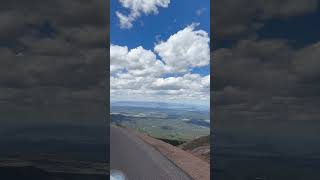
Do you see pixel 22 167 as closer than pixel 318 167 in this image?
No

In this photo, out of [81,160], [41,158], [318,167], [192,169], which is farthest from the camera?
[81,160]

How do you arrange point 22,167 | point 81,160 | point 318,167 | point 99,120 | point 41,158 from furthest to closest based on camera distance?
point 81,160, point 41,158, point 22,167, point 99,120, point 318,167

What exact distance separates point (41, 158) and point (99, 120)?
8.09 metres

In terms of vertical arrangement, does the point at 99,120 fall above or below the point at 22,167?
above

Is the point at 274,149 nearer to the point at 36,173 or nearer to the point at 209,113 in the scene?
the point at 209,113

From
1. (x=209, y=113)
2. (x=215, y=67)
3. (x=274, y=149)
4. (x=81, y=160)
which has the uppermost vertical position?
(x=215, y=67)

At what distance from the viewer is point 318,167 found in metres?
15.1

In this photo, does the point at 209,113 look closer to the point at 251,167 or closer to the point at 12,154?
the point at 251,167

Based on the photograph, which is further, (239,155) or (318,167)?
(239,155)

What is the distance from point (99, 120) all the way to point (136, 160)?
493cm

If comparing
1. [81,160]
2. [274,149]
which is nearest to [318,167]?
[274,149]

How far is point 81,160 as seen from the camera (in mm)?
33969

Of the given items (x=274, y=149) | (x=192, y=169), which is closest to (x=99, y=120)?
(x=192, y=169)

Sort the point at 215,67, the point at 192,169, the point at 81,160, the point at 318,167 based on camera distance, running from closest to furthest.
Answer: the point at 318,167
the point at 215,67
the point at 192,169
the point at 81,160
